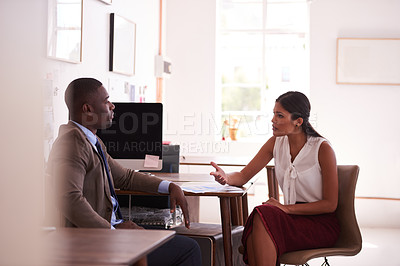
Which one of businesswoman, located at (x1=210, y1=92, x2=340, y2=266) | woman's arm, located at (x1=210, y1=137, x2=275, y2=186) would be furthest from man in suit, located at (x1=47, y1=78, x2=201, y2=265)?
woman's arm, located at (x1=210, y1=137, x2=275, y2=186)

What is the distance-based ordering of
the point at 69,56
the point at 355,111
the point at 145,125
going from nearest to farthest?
the point at 145,125 → the point at 69,56 → the point at 355,111

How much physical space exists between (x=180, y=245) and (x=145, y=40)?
3.86 m

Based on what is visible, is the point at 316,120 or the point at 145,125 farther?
the point at 316,120

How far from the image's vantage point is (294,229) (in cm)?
279

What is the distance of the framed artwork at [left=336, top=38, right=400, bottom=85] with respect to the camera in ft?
20.9

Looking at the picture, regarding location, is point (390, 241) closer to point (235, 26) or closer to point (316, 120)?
point (316, 120)

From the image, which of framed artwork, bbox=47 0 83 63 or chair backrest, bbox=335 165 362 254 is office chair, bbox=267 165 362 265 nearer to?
chair backrest, bbox=335 165 362 254

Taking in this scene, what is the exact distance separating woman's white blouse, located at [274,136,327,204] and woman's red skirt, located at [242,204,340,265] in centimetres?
14

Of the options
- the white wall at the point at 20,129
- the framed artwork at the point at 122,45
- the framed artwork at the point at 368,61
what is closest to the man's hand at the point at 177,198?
the white wall at the point at 20,129

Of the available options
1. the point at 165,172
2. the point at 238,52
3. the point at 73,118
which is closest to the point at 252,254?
the point at 73,118

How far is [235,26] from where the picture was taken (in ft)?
23.0

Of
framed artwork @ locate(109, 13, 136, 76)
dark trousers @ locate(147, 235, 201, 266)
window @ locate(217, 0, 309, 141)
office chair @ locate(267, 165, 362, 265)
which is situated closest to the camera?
dark trousers @ locate(147, 235, 201, 266)

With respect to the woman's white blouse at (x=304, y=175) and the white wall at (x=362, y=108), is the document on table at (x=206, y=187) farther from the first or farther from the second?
the white wall at (x=362, y=108)

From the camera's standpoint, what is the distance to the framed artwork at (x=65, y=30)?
3.53 metres
